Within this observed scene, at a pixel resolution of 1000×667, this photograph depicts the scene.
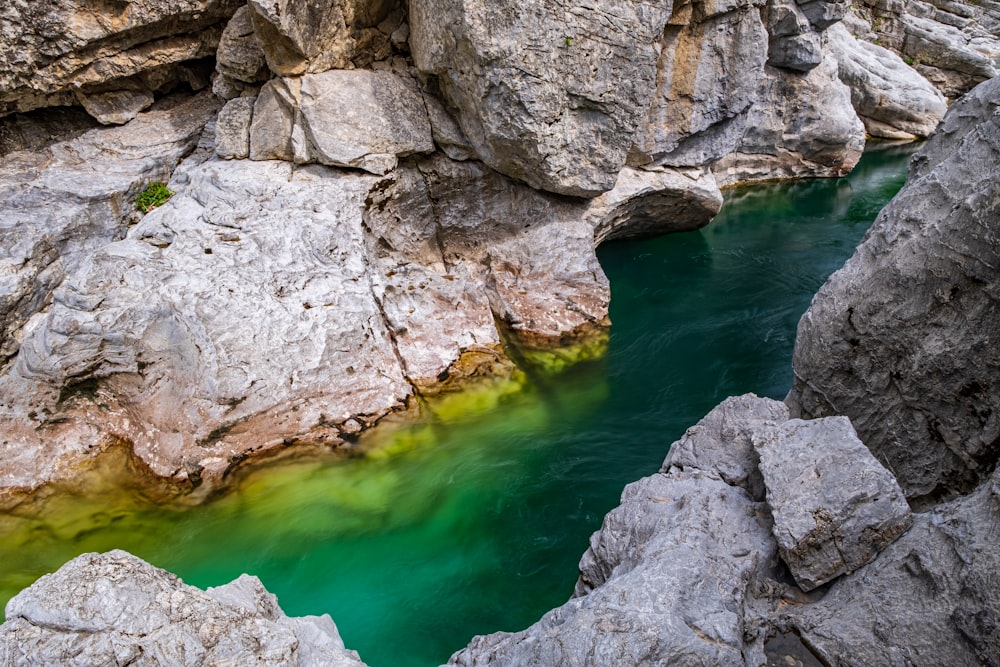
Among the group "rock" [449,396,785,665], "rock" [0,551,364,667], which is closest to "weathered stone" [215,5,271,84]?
"rock" [0,551,364,667]

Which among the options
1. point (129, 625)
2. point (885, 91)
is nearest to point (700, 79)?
point (885, 91)

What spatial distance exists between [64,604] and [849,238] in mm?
16353

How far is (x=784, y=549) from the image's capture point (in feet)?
14.4

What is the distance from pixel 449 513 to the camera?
820 cm

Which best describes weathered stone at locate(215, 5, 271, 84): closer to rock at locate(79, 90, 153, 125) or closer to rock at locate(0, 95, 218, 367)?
rock at locate(0, 95, 218, 367)

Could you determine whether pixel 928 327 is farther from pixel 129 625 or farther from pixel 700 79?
pixel 700 79

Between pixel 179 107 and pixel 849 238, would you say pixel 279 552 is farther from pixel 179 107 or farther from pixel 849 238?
pixel 849 238

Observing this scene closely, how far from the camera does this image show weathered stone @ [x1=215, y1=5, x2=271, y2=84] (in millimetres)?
10617

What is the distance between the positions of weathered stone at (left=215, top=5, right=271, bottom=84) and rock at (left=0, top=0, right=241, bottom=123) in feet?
1.67

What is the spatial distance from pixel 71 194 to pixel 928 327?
37.1 ft

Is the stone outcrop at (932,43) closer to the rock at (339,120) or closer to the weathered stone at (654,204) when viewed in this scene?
the weathered stone at (654,204)

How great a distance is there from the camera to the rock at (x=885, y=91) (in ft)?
69.3

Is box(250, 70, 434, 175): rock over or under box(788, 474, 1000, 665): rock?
over

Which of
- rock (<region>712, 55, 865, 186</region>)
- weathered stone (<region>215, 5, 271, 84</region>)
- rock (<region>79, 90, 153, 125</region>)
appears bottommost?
rock (<region>712, 55, 865, 186</region>)
